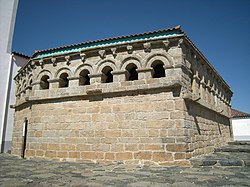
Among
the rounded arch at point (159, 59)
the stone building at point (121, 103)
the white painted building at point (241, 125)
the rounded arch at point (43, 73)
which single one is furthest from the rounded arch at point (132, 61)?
the white painted building at point (241, 125)

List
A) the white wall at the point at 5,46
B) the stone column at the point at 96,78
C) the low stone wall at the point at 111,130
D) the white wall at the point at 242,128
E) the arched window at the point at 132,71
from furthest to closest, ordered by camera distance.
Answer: the white wall at the point at 242,128
the white wall at the point at 5,46
the stone column at the point at 96,78
the arched window at the point at 132,71
the low stone wall at the point at 111,130

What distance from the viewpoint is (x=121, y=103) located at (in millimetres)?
6496

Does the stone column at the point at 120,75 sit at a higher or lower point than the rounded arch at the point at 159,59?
lower

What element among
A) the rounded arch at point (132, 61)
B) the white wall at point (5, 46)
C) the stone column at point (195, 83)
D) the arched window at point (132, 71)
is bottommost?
the stone column at point (195, 83)

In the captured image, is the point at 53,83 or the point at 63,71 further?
the point at 53,83

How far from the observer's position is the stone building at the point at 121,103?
592 cm

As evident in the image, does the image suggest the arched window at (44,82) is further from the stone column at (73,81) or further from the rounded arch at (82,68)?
the rounded arch at (82,68)

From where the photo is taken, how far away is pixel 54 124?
7.27m

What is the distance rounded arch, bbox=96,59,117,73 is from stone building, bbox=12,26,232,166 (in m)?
0.03

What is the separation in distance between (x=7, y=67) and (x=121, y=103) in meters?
8.55

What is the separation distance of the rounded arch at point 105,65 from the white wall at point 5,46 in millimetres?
7202

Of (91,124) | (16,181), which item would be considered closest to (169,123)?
(91,124)

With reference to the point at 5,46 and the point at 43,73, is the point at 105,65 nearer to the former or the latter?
the point at 43,73

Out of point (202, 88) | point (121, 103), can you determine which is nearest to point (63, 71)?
point (121, 103)
